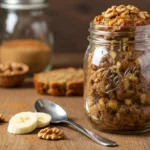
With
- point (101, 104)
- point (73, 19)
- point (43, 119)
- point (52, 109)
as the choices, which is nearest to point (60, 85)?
point (52, 109)

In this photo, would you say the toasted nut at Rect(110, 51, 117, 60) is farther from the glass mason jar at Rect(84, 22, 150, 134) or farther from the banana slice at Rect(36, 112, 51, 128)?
the banana slice at Rect(36, 112, 51, 128)

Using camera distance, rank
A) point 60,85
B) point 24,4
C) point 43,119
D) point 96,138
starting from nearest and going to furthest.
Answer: point 96,138 → point 43,119 → point 60,85 → point 24,4

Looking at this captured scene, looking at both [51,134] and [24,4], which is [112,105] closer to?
[51,134]

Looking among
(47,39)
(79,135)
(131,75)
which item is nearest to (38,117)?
(79,135)

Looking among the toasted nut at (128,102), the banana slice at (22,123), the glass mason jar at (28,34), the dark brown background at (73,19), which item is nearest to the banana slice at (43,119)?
the banana slice at (22,123)

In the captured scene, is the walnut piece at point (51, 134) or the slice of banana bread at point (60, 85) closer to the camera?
the walnut piece at point (51, 134)

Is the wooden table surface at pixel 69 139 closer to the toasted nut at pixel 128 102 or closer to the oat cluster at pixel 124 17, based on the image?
the toasted nut at pixel 128 102
